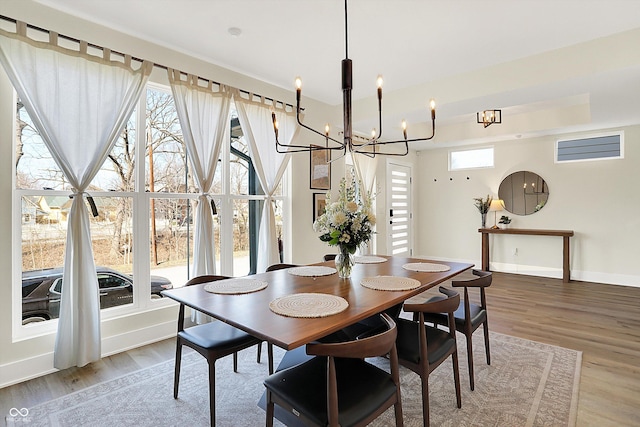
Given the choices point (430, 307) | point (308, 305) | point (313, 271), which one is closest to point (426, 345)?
point (430, 307)

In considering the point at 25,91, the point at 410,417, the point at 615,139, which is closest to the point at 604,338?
the point at 410,417

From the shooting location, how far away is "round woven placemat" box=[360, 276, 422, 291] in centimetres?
199

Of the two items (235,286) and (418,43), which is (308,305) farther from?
(418,43)

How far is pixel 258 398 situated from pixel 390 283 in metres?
1.14

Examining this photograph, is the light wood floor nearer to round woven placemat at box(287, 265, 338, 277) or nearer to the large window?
the large window

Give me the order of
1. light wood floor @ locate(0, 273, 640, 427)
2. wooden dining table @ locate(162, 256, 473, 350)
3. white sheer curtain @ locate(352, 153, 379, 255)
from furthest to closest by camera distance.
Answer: white sheer curtain @ locate(352, 153, 379, 255) → light wood floor @ locate(0, 273, 640, 427) → wooden dining table @ locate(162, 256, 473, 350)

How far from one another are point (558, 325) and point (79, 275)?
14.4ft

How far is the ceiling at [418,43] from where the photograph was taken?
2.47m

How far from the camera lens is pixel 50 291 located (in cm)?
261

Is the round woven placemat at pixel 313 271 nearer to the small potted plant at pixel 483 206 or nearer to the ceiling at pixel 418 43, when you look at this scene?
the ceiling at pixel 418 43

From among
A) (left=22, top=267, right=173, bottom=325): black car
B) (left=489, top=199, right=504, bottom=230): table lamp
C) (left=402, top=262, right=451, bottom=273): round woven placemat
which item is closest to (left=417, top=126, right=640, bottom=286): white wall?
(left=489, top=199, right=504, bottom=230): table lamp

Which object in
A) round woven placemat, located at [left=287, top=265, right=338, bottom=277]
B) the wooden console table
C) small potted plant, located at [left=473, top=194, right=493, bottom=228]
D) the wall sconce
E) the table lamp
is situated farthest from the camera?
small potted plant, located at [left=473, top=194, right=493, bottom=228]

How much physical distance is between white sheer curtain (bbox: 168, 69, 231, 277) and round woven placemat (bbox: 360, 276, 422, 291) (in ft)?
5.74

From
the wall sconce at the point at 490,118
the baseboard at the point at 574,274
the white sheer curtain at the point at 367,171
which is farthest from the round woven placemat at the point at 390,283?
the baseboard at the point at 574,274
